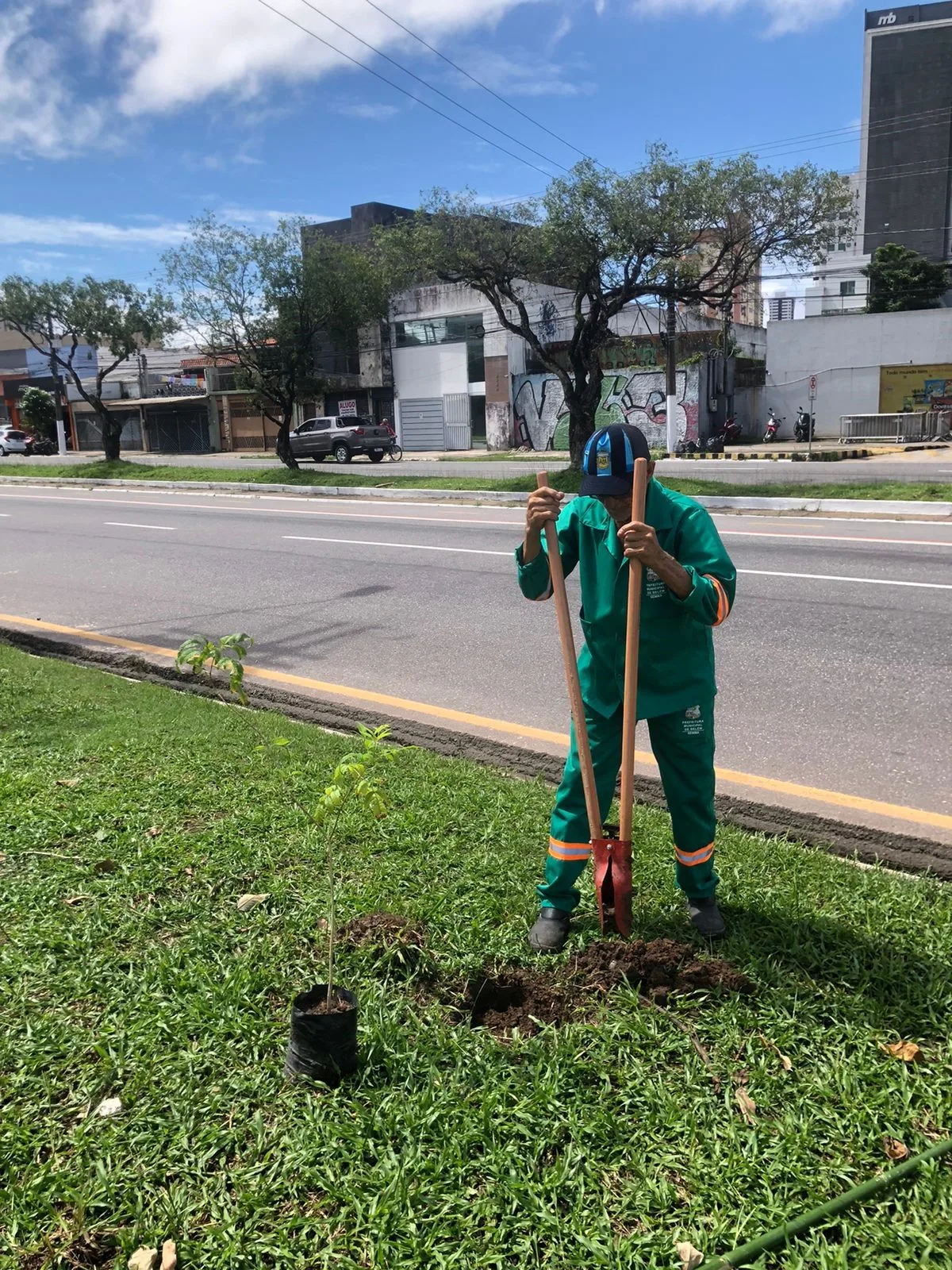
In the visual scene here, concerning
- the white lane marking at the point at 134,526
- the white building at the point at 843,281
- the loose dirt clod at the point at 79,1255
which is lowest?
the loose dirt clod at the point at 79,1255

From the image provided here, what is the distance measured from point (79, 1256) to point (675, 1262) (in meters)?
1.20

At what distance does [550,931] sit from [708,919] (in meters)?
0.50

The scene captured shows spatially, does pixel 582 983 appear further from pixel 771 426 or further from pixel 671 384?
pixel 771 426

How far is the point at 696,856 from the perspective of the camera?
311cm

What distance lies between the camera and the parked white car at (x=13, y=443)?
1816 inches

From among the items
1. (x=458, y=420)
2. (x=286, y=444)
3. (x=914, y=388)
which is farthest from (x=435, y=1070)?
(x=458, y=420)

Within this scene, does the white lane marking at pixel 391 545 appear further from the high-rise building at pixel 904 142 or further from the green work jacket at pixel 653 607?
the high-rise building at pixel 904 142

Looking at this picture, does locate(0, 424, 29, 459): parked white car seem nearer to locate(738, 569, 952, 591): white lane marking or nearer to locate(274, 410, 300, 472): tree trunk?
locate(274, 410, 300, 472): tree trunk

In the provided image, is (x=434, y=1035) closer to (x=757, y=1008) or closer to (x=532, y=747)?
(x=757, y=1008)

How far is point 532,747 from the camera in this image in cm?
518

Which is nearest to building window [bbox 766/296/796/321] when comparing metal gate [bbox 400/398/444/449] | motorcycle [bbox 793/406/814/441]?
motorcycle [bbox 793/406/814/441]

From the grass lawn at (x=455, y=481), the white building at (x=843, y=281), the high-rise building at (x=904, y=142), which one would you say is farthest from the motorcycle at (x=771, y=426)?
the high-rise building at (x=904, y=142)

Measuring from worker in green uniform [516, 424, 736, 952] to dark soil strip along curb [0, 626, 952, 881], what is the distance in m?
1.03

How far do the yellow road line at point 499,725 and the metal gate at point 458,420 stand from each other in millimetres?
34533
